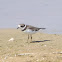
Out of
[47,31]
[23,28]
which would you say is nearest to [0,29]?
[47,31]

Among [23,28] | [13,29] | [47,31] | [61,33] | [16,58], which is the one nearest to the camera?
[16,58]

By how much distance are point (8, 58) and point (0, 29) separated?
1239cm

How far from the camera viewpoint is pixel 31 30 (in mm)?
11977

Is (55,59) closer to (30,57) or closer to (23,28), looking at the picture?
(30,57)

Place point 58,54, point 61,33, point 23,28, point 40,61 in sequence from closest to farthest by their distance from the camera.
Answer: point 40,61 < point 58,54 < point 23,28 < point 61,33

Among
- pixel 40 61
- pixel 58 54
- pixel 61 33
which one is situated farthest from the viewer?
pixel 61 33

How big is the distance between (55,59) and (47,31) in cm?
984

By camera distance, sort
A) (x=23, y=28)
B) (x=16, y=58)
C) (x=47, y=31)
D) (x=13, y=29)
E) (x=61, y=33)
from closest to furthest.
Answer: (x=16, y=58) < (x=23, y=28) < (x=61, y=33) < (x=47, y=31) < (x=13, y=29)

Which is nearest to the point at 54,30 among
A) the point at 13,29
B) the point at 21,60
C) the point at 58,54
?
the point at 13,29

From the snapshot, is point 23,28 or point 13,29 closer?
point 23,28

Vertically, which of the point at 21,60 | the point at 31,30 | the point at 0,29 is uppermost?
the point at 21,60

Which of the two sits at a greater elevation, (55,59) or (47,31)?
(55,59)

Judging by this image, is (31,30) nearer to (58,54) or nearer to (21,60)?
(58,54)

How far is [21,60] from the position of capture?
7273 mm
